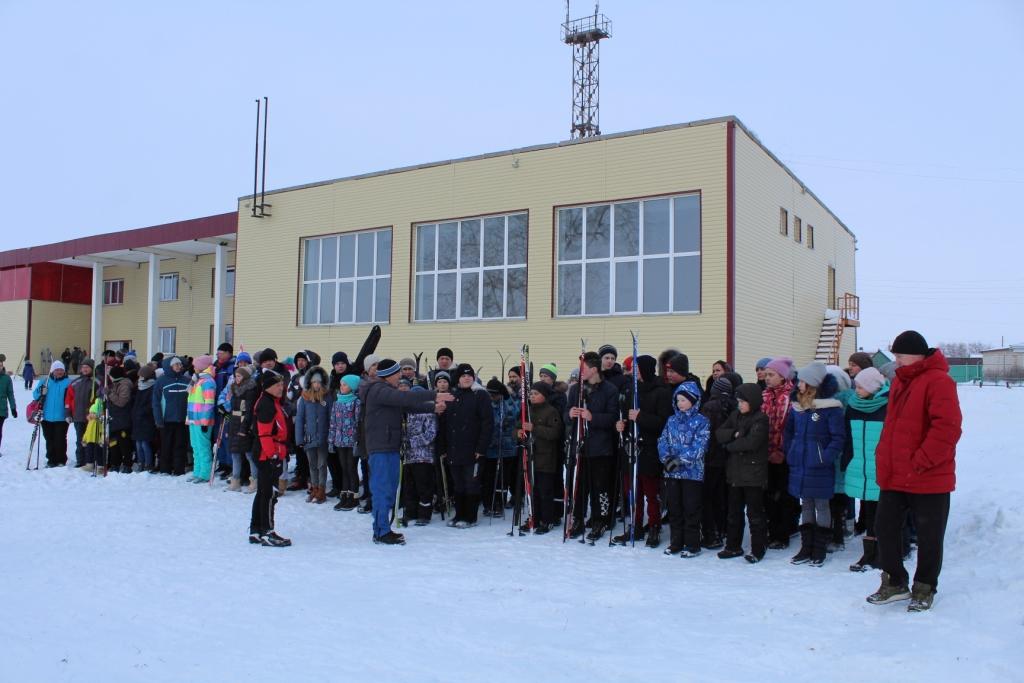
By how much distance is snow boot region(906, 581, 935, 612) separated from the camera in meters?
5.01

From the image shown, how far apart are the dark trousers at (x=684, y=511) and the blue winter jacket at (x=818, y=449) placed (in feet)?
2.72

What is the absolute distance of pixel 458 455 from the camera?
8297 millimetres

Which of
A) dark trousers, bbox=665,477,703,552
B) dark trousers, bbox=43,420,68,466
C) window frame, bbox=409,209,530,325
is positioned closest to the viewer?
dark trousers, bbox=665,477,703,552

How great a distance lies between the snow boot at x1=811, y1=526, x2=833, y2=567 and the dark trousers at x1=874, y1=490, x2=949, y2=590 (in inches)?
45.3

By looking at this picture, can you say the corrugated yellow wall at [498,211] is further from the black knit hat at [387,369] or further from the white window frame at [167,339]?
the white window frame at [167,339]

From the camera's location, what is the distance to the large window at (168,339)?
31.9m

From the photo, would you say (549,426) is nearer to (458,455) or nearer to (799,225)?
(458,455)

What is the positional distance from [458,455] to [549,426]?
1042 millimetres

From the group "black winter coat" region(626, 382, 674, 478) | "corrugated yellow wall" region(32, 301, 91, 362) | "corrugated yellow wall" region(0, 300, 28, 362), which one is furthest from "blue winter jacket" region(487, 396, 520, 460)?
"corrugated yellow wall" region(0, 300, 28, 362)

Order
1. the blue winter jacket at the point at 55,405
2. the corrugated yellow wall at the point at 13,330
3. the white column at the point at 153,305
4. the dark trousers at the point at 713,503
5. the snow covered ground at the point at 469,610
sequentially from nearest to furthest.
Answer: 1. the snow covered ground at the point at 469,610
2. the dark trousers at the point at 713,503
3. the blue winter jacket at the point at 55,405
4. the white column at the point at 153,305
5. the corrugated yellow wall at the point at 13,330

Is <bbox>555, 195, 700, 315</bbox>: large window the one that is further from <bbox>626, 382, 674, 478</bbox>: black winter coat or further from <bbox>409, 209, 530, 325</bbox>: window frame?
<bbox>626, 382, 674, 478</bbox>: black winter coat

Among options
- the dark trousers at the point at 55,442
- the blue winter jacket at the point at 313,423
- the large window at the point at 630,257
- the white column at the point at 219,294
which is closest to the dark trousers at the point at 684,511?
the blue winter jacket at the point at 313,423

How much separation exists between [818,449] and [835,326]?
15486 mm

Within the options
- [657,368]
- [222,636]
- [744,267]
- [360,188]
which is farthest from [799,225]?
[222,636]
